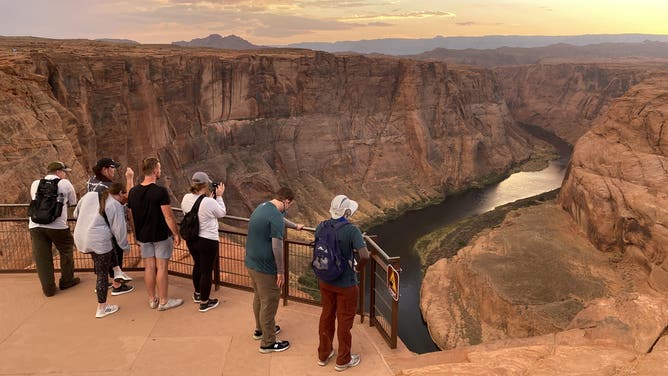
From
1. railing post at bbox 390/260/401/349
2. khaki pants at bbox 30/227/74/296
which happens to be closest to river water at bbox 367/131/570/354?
railing post at bbox 390/260/401/349

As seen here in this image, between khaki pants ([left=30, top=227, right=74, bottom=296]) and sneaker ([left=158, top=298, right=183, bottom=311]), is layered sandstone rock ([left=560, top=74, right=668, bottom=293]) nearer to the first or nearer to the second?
sneaker ([left=158, top=298, right=183, bottom=311])

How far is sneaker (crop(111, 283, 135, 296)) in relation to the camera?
824 centimetres

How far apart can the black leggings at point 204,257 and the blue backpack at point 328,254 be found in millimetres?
2002

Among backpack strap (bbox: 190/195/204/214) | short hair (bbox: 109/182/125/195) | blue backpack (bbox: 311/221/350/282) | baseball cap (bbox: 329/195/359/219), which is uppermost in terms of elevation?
baseball cap (bbox: 329/195/359/219)

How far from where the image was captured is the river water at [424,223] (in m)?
28.4

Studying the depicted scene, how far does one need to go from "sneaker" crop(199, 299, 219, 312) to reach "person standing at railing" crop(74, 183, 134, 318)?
1330 millimetres

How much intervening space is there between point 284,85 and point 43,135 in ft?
101

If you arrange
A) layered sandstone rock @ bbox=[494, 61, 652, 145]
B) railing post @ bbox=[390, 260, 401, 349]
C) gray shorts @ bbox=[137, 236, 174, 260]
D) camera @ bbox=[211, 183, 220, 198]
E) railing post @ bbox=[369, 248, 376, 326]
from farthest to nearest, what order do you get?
layered sandstone rock @ bbox=[494, 61, 652, 145]
camera @ bbox=[211, 183, 220, 198]
gray shorts @ bbox=[137, 236, 174, 260]
railing post @ bbox=[369, 248, 376, 326]
railing post @ bbox=[390, 260, 401, 349]

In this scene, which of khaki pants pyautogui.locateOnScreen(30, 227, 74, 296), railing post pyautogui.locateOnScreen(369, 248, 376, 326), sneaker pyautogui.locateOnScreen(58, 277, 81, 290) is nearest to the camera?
railing post pyautogui.locateOnScreen(369, 248, 376, 326)

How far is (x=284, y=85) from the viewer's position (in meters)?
50.7

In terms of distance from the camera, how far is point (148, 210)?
7.23 meters

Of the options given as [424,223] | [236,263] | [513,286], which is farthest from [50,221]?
[424,223]

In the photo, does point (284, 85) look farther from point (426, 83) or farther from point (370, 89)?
point (426, 83)

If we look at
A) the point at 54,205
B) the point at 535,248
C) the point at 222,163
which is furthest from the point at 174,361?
the point at 222,163
